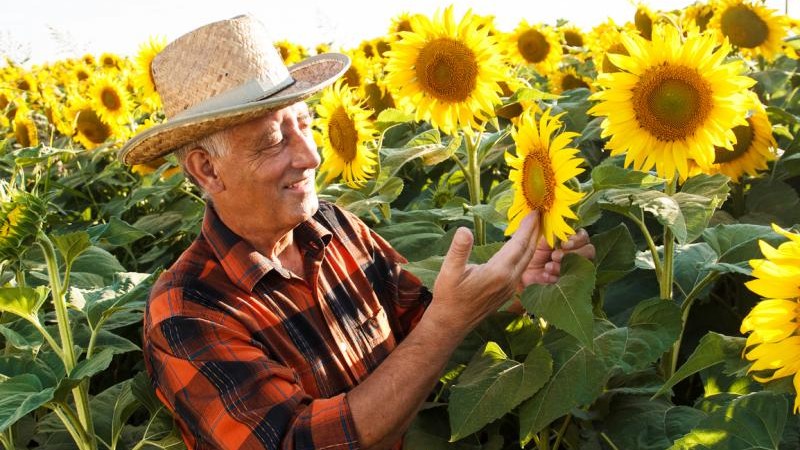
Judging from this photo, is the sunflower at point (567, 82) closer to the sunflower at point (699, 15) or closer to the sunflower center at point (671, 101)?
the sunflower at point (699, 15)

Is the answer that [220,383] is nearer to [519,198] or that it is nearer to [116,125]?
[519,198]

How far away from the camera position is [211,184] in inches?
77.8

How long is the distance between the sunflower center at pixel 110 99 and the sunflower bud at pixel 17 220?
3.13 meters

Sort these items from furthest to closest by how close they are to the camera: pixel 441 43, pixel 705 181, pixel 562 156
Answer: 1. pixel 441 43
2. pixel 705 181
3. pixel 562 156

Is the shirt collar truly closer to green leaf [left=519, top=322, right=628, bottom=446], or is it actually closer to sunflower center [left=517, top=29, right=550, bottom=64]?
green leaf [left=519, top=322, right=628, bottom=446]

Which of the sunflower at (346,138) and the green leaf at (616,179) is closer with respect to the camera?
the green leaf at (616,179)

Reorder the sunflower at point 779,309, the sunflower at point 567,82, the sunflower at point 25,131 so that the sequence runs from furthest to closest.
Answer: the sunflower at point 25,131 → the sunflower at point 567,82 → the sunflower at point 779,309

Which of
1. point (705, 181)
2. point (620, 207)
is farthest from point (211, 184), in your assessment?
point (705, 181)

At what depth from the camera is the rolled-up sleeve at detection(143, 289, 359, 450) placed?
1770mm

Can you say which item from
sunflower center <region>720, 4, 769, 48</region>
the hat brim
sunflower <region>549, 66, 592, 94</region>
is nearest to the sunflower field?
the hat brim

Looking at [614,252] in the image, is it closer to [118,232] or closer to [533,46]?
[118,232]

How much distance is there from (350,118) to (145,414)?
1048 millimetres

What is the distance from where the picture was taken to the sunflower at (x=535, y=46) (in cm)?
462

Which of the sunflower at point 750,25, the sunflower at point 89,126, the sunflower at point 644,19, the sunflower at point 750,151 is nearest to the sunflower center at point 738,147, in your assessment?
the sunflower at point 750,151
